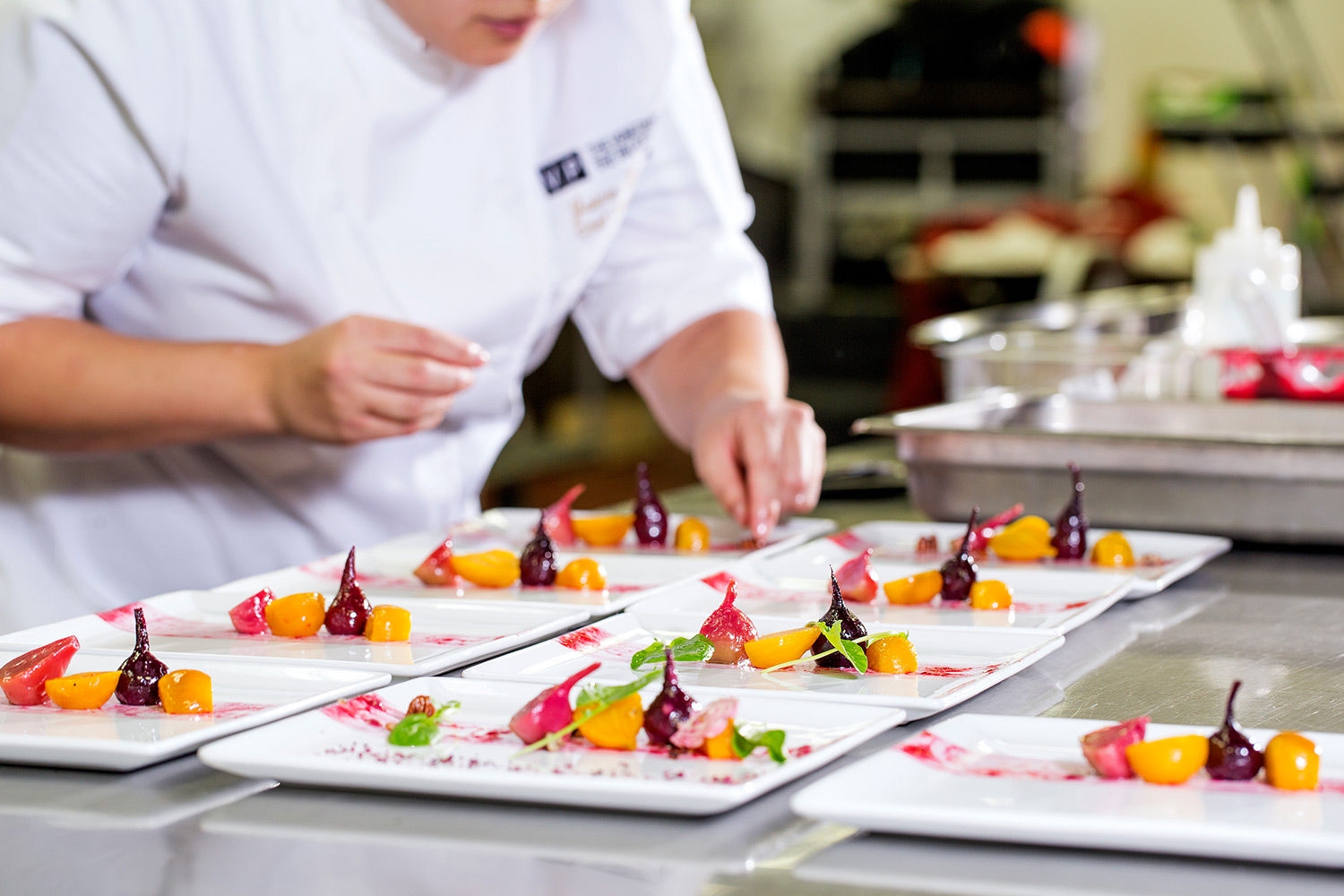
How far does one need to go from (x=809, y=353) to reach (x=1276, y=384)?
4037 millimetres

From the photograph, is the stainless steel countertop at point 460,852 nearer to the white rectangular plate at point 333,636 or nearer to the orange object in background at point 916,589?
the white rectangular plate at point 333,636

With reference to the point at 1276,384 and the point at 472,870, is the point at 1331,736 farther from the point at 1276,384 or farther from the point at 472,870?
the point at 1276,384

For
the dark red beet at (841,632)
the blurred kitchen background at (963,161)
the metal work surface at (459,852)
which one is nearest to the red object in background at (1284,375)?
the dark red beet at (841,632)

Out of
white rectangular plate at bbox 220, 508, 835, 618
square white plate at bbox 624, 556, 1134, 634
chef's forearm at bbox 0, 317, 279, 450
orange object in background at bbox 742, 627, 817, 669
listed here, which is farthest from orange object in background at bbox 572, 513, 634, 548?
orange object in background at bbox 742, 627, 817, 669

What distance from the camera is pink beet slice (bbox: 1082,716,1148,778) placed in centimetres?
74

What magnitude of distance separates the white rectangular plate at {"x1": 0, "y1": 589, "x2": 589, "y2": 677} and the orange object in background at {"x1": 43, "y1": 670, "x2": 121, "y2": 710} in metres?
0.10

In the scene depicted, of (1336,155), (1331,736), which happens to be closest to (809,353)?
(1336,155)

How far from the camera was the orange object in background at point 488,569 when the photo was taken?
1.25 meters

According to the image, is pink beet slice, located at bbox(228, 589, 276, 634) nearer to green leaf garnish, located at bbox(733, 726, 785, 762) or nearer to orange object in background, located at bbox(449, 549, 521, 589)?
orange object in background, located at bbox(449, 549, 521, 589)

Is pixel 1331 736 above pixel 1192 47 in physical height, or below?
below

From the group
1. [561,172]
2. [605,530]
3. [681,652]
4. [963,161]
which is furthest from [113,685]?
[963,161]

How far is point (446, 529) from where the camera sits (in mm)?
1521

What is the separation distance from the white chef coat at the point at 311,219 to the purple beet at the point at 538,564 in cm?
40

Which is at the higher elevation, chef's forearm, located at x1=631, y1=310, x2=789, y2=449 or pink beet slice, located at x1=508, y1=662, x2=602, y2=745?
chef's forearm, located at x1=631, y1=310, x2=789, y2=449
